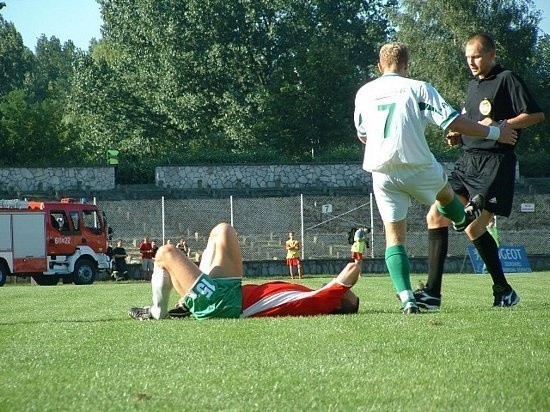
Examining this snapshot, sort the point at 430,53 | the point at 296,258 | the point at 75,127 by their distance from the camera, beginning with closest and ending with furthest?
the point at 296,258 < the point at 430,53 < the point at 75,127

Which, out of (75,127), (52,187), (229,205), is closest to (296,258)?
(229,205)

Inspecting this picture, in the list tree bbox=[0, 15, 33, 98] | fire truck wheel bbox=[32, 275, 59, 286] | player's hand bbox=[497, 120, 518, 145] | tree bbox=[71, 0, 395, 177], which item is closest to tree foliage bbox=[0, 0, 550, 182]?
tree bbox=[71, 0, 395, 177]

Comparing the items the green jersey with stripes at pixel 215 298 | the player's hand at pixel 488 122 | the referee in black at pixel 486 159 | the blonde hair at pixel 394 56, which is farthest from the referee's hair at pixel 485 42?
the green jersey with stripes at pixel 215 298

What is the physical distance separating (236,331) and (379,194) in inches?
78.6

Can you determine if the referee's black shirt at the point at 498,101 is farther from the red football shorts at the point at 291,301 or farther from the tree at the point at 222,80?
the tree at the point at 222,80

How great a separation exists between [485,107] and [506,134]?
1.75ft

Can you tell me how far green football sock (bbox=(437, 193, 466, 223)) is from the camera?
8.63 m

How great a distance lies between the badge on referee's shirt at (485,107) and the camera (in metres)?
9.05

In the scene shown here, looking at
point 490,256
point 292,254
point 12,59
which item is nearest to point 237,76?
point 292,254

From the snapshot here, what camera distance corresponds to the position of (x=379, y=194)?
8391 mm

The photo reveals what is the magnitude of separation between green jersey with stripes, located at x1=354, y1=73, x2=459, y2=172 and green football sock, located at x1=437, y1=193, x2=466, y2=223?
2.12 feet

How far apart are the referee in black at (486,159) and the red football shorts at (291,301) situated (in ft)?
3.11

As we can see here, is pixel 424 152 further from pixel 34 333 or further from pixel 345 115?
pixel 345 115

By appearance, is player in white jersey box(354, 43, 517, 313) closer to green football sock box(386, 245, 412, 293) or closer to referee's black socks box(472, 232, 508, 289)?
green football sock box(386, 245, 412, 293)
